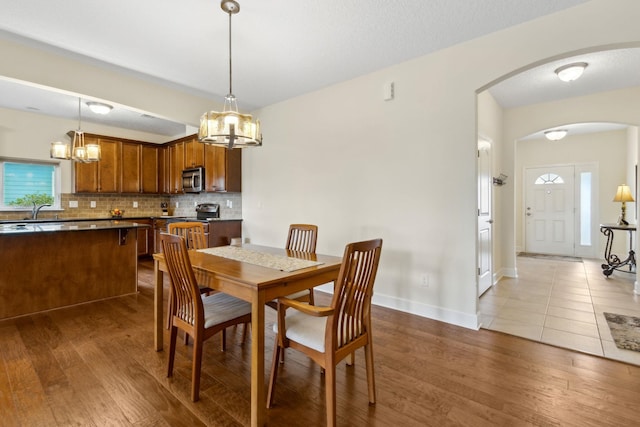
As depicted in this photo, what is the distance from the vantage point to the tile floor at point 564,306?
7.99 feet

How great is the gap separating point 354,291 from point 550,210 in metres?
7.02

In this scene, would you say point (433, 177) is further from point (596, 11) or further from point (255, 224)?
point (255, 224)

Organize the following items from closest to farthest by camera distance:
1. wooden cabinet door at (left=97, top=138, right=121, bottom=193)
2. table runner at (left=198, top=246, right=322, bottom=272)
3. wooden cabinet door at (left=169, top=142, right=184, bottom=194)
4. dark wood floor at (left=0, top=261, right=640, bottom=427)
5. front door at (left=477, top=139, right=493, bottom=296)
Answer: dark wood floor at (left=0, top=261, right=640, bottom=427) → table runner at (left=198, top=246, right=322, bottom=272) → front door at (left=477, top=139, right=493, bottom=296) → wooden cabinet door at (left=97, top=138, right=121, bottom=193) → wooden cabinet door at (left=169, top=142, right=184, bottom=194)

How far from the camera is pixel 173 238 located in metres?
1.73

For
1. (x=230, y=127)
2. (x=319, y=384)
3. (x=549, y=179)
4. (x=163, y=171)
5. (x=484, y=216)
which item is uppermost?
(x=163, y=171)

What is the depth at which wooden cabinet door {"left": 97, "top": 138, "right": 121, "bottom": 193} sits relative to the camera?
17.3 ft

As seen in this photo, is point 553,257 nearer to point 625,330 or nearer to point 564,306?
point 564,306

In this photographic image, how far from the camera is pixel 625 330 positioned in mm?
2598

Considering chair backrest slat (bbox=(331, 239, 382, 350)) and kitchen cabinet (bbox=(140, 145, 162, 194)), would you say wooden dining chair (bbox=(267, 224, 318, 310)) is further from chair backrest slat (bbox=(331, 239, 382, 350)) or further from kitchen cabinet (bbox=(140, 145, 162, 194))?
kitchen cabinet (bbox=(140, 145, 162, 194))

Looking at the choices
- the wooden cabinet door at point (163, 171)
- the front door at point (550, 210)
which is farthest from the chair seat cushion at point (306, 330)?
the front door at point (550, 210)

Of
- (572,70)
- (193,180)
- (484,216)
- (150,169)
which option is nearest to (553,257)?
(484,216)

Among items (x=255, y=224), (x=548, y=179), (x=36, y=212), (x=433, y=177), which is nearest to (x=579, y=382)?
(x=433, y=177)

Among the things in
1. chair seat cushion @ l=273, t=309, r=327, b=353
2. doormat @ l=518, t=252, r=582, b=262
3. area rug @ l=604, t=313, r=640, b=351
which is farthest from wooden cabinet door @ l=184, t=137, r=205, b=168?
doormat @ l=518, t=252, r=582, b=262

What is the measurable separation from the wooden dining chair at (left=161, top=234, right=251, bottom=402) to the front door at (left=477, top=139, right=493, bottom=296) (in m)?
2.96
